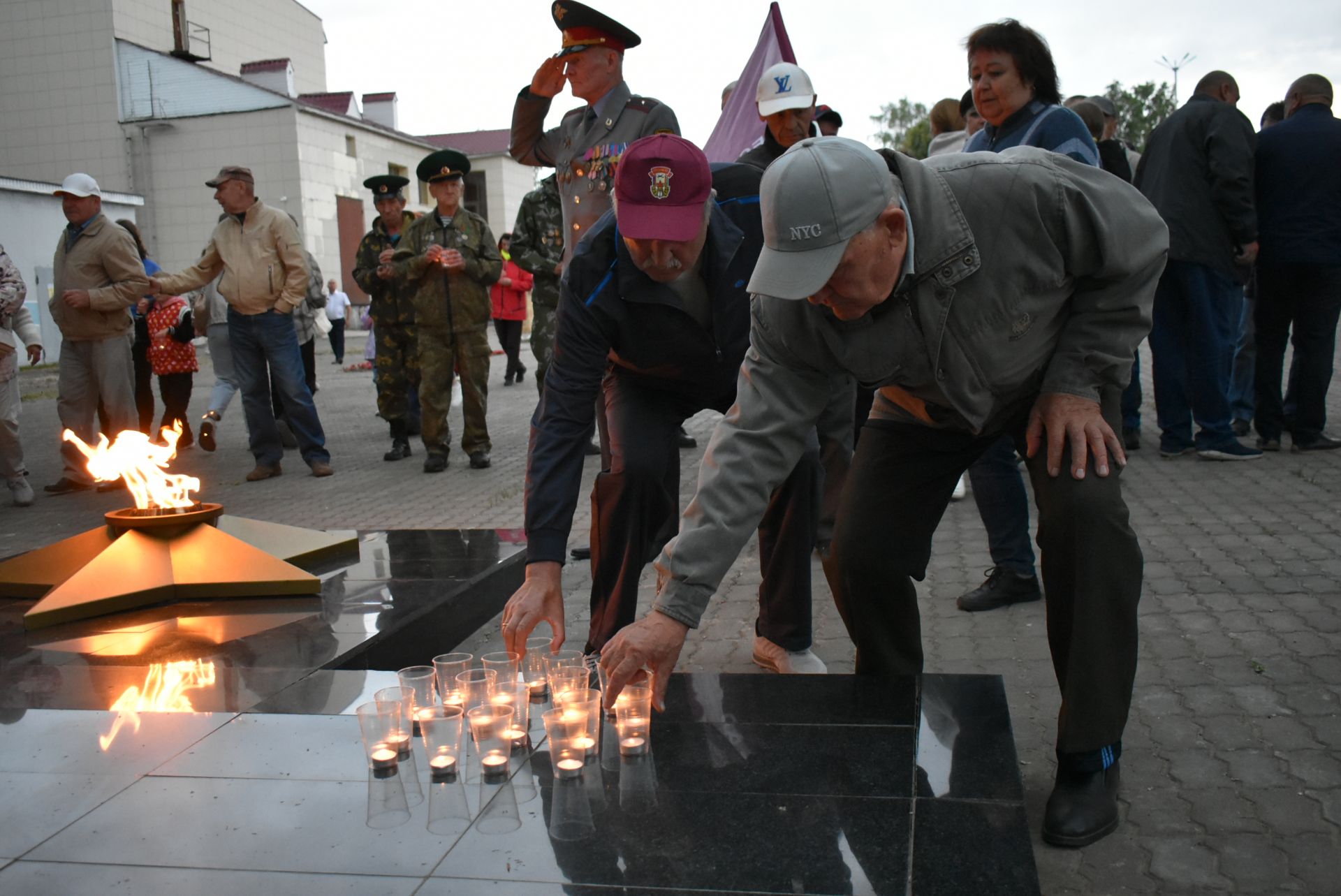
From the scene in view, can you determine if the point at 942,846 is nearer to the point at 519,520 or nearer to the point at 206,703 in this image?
the point at 206,703

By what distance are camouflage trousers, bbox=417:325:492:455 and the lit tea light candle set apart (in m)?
6.37

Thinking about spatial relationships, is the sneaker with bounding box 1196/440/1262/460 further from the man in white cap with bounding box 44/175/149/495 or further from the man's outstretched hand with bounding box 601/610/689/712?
the man in white cap with bounding box 44/175/149/495

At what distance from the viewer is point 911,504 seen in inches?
131

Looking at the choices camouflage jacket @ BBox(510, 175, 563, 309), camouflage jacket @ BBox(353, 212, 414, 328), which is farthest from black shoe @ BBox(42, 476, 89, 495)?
camouflage jacket @ BBox(510, 175, 563, 309)

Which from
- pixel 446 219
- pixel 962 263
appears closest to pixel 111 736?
pixel 962 263

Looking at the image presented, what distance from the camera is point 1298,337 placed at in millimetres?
7961

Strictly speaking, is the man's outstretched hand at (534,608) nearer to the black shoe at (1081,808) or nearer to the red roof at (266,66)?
the black shoe at (1081,808)

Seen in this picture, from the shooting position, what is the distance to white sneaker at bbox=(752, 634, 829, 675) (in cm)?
429

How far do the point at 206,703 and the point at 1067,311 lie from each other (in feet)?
9.15

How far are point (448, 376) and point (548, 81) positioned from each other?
3738 millimetres

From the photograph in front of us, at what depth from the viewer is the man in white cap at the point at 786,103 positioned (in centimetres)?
637

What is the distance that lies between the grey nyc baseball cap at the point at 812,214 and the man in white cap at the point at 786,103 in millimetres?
3890

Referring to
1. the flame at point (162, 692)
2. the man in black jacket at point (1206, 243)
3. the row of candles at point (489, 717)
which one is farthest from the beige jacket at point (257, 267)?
the row of candles at point (489, 717)

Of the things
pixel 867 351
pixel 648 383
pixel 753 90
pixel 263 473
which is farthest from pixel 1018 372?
pixel 263 473
